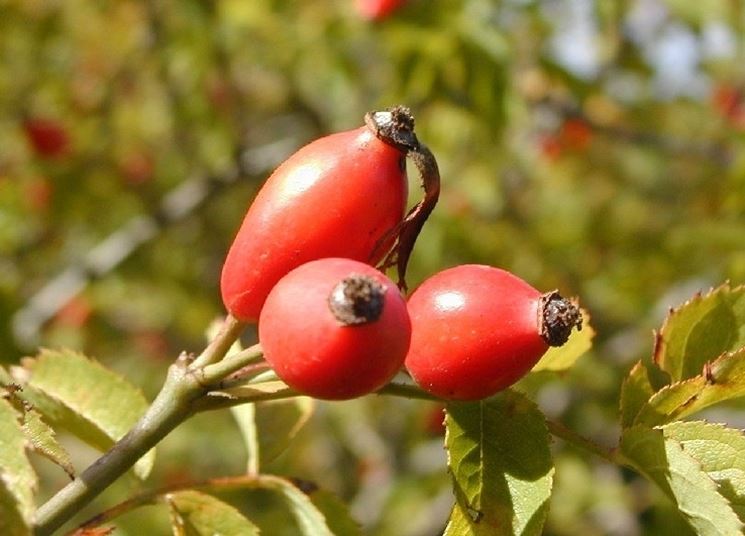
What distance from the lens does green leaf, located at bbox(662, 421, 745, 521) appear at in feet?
4.82

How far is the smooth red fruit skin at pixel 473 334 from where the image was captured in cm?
132

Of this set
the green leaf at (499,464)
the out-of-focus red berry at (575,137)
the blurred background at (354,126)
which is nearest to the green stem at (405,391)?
the green leaf at (499,464)

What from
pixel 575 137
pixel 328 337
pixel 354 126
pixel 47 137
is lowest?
pixel 328 337

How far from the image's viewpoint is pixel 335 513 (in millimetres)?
1840

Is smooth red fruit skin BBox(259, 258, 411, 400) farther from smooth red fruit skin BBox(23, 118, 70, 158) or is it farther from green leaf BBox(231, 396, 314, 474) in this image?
smooth red fruit skin BBox(23, 118, 70, 158)

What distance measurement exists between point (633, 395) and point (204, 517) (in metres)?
0.74

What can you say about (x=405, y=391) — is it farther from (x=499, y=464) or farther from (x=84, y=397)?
(x=84, y=397)

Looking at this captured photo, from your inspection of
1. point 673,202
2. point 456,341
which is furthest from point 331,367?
point 673,202

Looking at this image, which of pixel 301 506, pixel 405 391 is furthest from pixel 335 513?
pixel 405 391

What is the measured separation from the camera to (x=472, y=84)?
146 inches

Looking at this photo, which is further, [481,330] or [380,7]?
[380,7]

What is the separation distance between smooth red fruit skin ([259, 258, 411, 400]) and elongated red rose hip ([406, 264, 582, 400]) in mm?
110

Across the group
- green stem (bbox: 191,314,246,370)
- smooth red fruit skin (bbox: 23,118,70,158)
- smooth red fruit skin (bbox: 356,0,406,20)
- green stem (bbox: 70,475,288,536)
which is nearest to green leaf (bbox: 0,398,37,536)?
green stem (bbox: 191,314,246,370)

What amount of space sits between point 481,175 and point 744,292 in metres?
4.37
